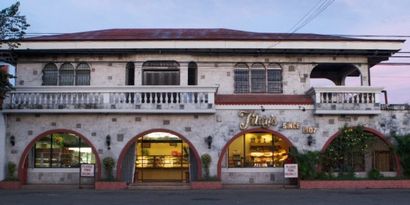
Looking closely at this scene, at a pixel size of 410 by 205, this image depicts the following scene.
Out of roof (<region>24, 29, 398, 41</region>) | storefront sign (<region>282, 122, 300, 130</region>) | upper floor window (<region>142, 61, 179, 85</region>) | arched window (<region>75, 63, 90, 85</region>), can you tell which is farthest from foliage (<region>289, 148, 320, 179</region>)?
arched window (<region>75, 63, 90, 85</region>)

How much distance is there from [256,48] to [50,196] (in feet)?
37.4

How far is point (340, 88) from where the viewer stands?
77.8 ft

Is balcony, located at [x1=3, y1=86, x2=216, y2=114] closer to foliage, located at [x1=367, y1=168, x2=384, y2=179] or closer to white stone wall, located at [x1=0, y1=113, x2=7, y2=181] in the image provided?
white stone wall, located at [x1=0, y1=113, x2=7, y2=181]

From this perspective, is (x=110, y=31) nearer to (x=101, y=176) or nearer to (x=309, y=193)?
(x=101, y=176)

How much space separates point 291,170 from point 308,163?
2.68 feet

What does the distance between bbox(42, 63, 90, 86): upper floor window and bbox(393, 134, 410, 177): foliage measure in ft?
49.4

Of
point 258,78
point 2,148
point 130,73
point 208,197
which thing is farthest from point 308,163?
point 2,148

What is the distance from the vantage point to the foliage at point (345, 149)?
77.9ft

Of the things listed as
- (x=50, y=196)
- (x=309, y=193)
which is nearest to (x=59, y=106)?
(x=50, y=196)

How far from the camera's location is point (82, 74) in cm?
2573

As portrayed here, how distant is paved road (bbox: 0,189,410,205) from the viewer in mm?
17844

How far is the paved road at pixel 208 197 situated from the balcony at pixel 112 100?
3772mm

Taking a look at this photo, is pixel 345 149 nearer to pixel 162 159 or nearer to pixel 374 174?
pixel 374 174

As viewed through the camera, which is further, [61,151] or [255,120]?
[61,151]
